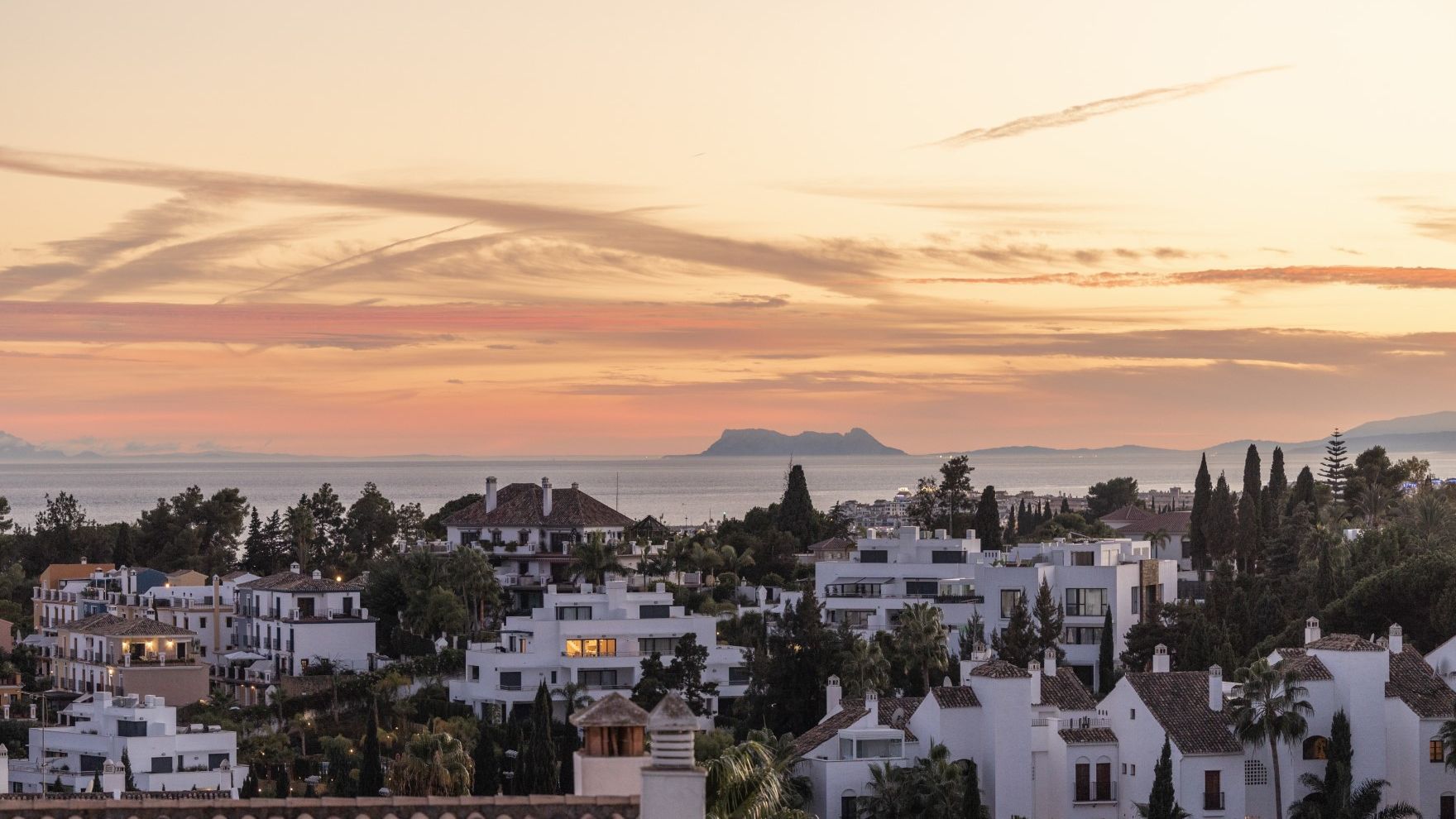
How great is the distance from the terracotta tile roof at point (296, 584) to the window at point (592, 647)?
1680cm

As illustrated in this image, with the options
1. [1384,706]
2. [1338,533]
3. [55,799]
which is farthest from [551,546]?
[55,799]

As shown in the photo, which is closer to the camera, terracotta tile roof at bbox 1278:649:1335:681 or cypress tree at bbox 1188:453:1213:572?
terracotta tile roof at bbox 1278:649:1335:681

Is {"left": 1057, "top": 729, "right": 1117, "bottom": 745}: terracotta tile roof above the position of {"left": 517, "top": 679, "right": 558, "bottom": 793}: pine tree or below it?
above

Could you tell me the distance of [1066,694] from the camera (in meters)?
62.8

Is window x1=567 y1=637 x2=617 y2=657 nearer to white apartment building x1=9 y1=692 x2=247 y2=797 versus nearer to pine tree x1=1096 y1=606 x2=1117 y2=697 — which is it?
white apartment building x1=9 y1=692 x2=247 y2=797

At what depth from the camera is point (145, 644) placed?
90625 millimetres

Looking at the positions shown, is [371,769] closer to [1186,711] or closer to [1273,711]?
[1186,711]

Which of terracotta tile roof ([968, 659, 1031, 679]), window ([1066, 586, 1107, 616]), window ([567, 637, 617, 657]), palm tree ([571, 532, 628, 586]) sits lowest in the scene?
window ([567, 637, 617, 657])

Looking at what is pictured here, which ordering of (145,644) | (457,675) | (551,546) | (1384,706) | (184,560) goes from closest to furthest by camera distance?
(1384,706) → (457,675) → (145,644) → (551,546) → (184,560)

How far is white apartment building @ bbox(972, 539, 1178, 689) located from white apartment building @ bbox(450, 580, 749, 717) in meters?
11.5

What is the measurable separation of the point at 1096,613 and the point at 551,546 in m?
31.0

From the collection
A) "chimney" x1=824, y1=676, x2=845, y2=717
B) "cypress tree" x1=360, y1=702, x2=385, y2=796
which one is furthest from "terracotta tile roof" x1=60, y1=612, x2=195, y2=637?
"chimney" x1=824, y1=676, x2=845, y2=717

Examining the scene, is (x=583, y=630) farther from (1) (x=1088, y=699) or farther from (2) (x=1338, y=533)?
(2) (x=1338, y=533)

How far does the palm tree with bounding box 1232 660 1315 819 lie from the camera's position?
189 ft
